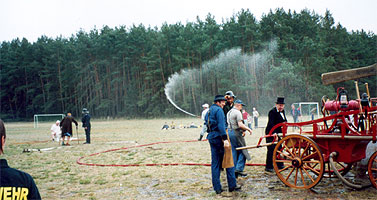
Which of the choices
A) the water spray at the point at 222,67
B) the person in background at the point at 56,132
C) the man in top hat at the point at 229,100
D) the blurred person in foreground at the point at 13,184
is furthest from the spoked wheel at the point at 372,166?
the water spray at the point at 222,67

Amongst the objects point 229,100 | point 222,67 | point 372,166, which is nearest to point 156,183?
point 229,100

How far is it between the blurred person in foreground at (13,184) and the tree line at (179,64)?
40104 mm

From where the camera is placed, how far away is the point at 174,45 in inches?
2137

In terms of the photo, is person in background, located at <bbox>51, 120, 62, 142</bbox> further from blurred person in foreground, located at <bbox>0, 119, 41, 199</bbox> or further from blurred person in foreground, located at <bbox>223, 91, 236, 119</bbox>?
blurred person in foreground, located at <bbox>0, 119, 41, 199</bbox>

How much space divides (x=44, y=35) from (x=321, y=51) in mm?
61679

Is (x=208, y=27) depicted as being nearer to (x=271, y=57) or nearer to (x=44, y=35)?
(x=271, y=57)

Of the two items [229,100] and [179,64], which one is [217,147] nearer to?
[229,100]

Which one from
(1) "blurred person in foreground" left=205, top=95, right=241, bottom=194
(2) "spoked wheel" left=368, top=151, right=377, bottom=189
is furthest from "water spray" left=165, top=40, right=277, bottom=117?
(2) "spoked wheel" left=368, top=151, right=377, bottom=189

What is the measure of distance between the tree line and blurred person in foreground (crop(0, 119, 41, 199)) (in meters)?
40.1

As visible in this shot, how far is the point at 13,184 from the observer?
210 cm

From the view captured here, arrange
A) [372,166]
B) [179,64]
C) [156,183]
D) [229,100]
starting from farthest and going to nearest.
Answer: [179,64] < [229,100] < [156,183] < [372,166]

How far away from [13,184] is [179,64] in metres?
50.2

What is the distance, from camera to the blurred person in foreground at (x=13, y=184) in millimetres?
2074

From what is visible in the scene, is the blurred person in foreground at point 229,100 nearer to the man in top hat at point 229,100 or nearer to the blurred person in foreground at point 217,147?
the man in top hat at point 229,100
